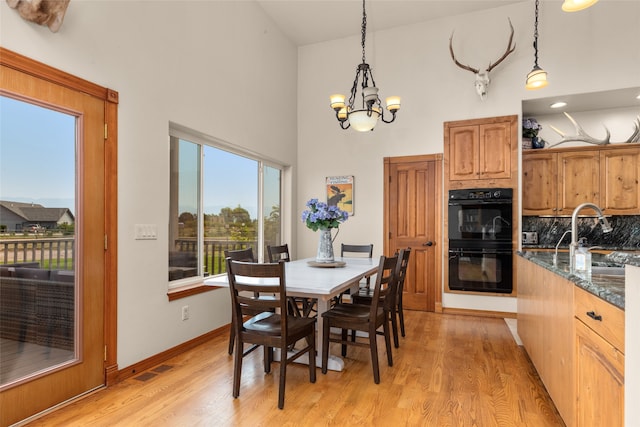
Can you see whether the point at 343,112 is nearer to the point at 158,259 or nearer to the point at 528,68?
the point at 158,259

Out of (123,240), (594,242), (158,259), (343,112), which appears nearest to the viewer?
(123,240)

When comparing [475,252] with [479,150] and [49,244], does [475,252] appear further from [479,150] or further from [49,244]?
[49,244]

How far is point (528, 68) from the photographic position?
4.32 metres

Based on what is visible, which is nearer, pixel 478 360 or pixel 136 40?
pixel 136 40

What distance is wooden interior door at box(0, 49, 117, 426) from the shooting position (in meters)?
2.02

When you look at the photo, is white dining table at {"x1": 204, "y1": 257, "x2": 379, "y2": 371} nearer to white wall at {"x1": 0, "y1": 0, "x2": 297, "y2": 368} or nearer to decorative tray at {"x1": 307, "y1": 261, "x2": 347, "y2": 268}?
decorative tray at {"x1": 307, "y1": 261, "x2": 347, "y2": 268}

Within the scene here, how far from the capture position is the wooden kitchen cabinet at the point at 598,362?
1.25m

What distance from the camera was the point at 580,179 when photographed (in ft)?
14.4

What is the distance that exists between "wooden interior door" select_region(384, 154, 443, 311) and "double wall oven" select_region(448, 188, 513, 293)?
8.0 inches

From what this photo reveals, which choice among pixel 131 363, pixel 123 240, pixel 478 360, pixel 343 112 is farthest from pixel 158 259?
pixel 478 360

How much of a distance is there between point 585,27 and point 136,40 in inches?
191

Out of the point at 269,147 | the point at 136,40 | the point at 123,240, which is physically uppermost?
the point at 136,40

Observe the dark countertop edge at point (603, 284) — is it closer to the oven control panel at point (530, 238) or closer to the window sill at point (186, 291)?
the window sill at point (186, 291)

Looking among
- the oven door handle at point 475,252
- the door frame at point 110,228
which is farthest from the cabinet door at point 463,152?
the door frame at point 110,228
